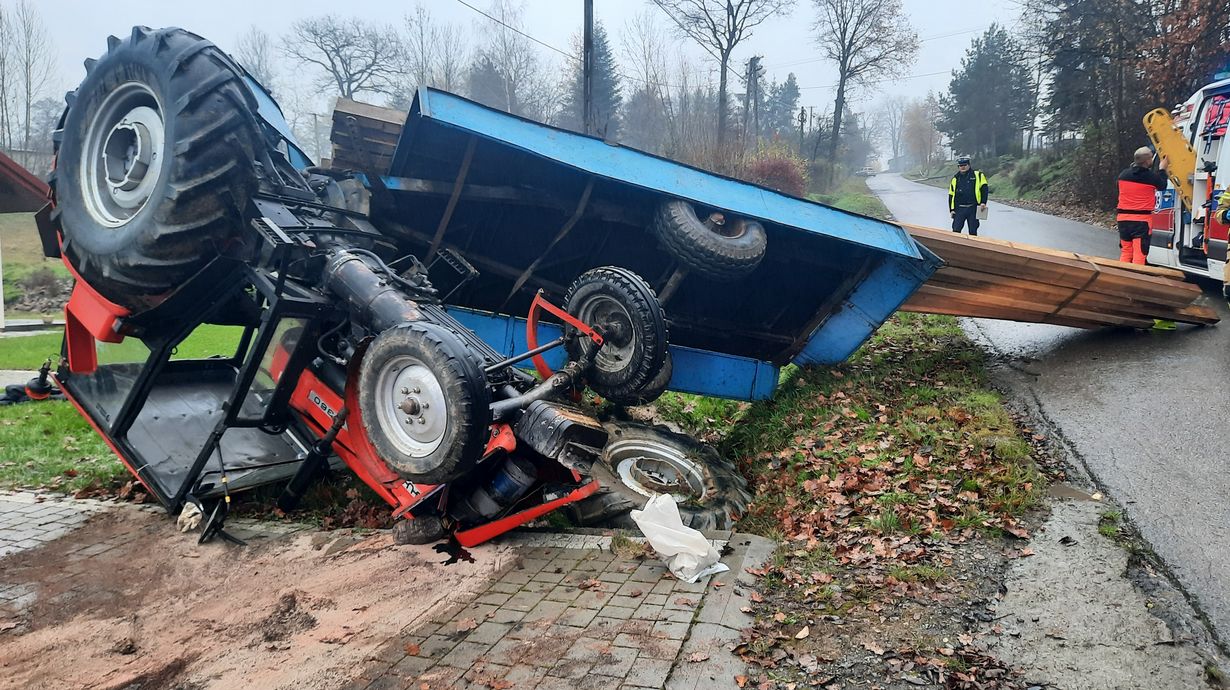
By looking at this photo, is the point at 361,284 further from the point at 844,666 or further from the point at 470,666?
the point at 844,666

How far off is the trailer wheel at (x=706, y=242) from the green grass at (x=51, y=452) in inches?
180

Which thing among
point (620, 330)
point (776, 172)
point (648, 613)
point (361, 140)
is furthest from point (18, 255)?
point (648, 613)

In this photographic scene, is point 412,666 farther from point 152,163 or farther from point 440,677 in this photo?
point 152,163

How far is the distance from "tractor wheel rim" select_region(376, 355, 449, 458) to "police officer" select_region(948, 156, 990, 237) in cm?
1200

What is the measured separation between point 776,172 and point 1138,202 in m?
16.5

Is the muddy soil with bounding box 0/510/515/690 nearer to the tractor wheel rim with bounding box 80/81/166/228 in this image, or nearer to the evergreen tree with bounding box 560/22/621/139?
the tractor wheel rim with bounding box 80/81/166/228

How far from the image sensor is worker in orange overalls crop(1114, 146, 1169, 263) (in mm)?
9227

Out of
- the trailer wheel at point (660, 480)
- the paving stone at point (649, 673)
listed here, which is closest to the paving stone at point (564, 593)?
the paving stone at point (649, 673)

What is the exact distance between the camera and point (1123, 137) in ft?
62.5

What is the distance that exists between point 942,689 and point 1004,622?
23.0 inches

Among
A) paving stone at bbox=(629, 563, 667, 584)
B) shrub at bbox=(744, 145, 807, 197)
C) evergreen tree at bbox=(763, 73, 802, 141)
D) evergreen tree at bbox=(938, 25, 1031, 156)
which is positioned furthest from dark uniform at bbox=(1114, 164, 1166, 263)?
evergreen tree at bbox=(763, 73, 802, 141)

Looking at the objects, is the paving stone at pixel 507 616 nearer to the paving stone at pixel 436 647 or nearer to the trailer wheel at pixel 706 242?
the paving stone at pixel 436 647

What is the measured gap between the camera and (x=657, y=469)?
5348mm

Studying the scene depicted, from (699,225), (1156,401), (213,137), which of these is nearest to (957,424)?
(1156,401)
